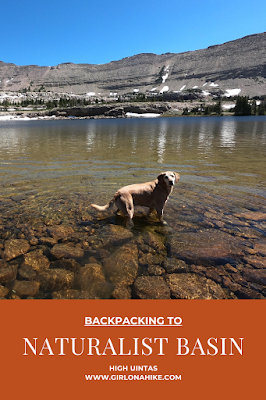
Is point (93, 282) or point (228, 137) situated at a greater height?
point (228, 137)

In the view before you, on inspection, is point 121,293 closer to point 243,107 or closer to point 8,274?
point 8,274

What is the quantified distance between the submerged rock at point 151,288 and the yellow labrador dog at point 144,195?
2619 mm

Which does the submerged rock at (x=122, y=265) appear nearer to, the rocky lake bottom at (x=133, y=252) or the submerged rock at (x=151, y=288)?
the rocky lake bottom at (x=133, y=252)

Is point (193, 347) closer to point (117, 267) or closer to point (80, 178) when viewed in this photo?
point (117, 267)

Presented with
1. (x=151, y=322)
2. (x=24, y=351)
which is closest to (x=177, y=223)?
(x=151, y=322)

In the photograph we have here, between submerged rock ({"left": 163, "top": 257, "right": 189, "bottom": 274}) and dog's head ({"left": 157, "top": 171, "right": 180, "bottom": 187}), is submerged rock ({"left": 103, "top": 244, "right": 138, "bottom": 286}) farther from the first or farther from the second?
dog's head ({"left": 157, "top": 171, "right": 180, "bottom": 187})

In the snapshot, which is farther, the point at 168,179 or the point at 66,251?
the point at 168,179

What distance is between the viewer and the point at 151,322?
149 inches

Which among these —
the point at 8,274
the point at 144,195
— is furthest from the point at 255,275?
the point at 8,274

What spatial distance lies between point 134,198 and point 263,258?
3.88 meters

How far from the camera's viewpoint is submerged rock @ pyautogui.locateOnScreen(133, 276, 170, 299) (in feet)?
15.0

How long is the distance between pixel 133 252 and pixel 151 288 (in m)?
1.39

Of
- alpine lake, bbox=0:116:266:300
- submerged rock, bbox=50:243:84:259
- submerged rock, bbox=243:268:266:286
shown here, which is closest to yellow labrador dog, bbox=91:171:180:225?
alpine lake, bbox=0:116:266:300

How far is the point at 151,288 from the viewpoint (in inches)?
186
